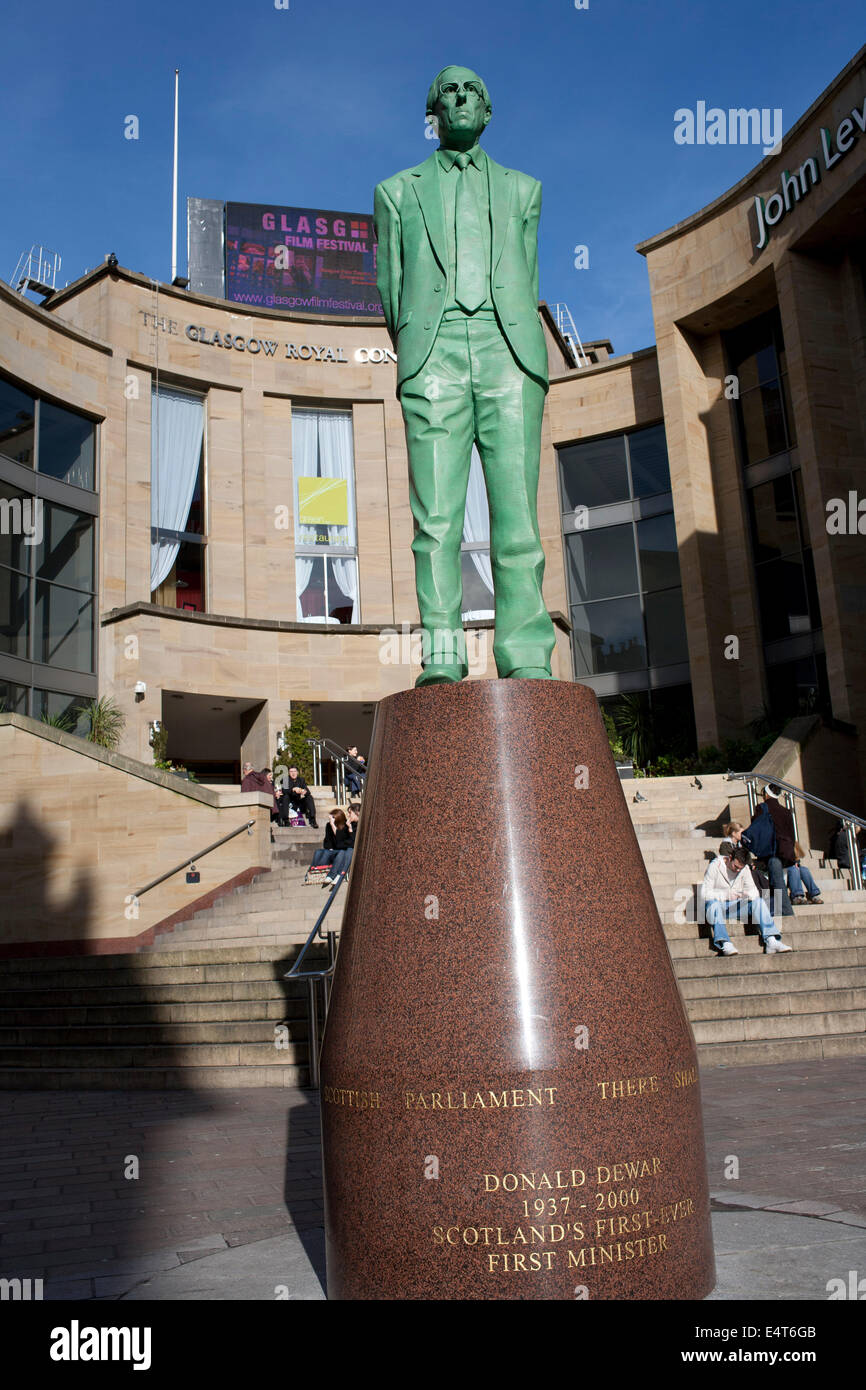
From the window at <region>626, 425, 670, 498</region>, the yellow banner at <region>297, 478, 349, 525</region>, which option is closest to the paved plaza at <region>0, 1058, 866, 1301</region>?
the yellow banner at <region>297, 478, 349, 525</region>

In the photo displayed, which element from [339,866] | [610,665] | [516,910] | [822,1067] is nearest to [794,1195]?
[516,910]

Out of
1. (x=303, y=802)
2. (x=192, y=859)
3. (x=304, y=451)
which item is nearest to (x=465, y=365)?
(x=192, y=859)

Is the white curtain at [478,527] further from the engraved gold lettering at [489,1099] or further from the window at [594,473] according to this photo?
the engraved gold lettering at [489,1099]

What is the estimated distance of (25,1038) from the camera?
11.1 meters

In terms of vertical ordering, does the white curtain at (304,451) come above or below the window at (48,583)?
above

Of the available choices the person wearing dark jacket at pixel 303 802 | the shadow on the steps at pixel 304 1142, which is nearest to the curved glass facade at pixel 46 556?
the person wearing dark jacket at pixel 303 802

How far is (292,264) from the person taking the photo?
4150 centimetres

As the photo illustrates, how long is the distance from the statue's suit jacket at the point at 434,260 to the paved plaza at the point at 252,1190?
12.1 feet

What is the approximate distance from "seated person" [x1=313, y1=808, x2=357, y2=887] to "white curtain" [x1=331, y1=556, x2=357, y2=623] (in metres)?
14.4

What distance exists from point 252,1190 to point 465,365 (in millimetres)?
4241

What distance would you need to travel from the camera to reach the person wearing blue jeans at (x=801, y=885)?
1261 cm

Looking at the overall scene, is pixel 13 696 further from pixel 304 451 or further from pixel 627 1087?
pixel 627 1087

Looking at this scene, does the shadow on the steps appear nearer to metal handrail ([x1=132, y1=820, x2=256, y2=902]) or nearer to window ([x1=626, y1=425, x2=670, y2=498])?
metal handrail ([x1=132, y1=820, x2=256, y2=902])

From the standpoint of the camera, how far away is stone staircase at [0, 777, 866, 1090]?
30.9 feet
